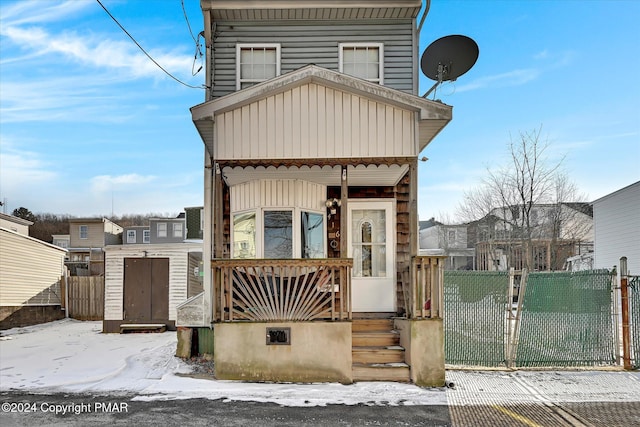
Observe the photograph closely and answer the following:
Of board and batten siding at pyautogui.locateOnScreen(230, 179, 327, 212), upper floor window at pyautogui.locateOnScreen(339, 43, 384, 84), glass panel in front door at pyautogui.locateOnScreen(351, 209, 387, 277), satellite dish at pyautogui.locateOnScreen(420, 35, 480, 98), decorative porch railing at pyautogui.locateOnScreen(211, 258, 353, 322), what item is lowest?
decorative porch railing at pyautogui.locateOnScreen(211, 258, 353, 322)

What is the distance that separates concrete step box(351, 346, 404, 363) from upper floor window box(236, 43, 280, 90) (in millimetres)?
5538

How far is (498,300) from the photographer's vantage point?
7918 millimetres

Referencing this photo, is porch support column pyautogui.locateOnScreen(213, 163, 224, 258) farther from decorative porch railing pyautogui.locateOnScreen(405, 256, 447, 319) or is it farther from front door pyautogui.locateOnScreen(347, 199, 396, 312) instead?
decorative porch railing pyautogui.locateOnScreen(405, 256, 447, 319)

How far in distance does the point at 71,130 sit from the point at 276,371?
20.1m

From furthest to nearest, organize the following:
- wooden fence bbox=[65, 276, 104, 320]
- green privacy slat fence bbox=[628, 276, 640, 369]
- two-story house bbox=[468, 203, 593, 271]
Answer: wooden fence bbox=[65, 276, 104, 320]
two-story house bbox=[468, 203, 593, 271]
green privacy slat fence bbox=[628, 276, 640, 369]

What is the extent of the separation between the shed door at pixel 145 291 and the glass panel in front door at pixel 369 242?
24.7 ft

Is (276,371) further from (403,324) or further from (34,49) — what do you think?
(34,49)

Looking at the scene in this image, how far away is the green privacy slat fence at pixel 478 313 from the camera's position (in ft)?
26.0

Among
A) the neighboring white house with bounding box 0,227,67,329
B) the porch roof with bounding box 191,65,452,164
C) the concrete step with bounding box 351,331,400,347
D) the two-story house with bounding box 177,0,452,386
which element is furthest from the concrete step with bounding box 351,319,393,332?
the neighboring white house with bounding box 0,227,67,329

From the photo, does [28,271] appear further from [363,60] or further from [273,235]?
[363,60]

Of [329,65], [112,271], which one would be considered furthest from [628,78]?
[112,271]

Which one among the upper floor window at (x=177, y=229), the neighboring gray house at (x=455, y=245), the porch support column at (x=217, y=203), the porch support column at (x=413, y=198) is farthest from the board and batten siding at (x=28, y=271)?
the neighboring gray house at (x=455, y=245)

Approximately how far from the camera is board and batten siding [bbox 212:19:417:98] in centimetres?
991

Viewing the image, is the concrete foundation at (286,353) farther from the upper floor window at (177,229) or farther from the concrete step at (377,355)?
the upper floor window at (177,229)
